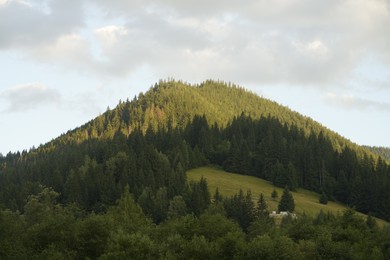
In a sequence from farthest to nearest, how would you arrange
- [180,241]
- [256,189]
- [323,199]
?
[323,199] < [256,189] < [180,241]

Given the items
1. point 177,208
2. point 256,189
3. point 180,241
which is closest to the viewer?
point 180,241

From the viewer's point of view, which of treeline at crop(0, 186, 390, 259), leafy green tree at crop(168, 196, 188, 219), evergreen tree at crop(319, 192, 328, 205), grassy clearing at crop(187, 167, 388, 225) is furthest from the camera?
evergreen tree at crop(319, 192, 328, 205)

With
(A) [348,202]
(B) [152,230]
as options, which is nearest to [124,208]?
(B) [152,230]

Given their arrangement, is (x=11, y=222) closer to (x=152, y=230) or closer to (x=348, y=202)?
(x=152, y=230)

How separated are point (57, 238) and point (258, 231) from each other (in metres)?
42.2

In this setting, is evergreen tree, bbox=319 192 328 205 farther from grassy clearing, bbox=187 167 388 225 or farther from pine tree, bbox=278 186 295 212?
pine tree, bbox=278 186 295 212

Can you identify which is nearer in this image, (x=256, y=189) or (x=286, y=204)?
(x=286, y=204)

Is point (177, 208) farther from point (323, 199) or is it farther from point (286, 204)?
point (323, 199)

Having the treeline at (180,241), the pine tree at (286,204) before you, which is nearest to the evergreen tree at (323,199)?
the pine tree at (286,204)

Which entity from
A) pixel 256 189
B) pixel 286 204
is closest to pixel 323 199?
pixel 256 189

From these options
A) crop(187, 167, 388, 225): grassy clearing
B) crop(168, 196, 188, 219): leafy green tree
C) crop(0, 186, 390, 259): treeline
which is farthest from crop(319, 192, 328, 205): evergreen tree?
crop(0, 186, 390, 259): treeline

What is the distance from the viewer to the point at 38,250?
70.6 metres

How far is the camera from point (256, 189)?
174m

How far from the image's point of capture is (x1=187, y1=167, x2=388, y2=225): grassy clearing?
15838cm
